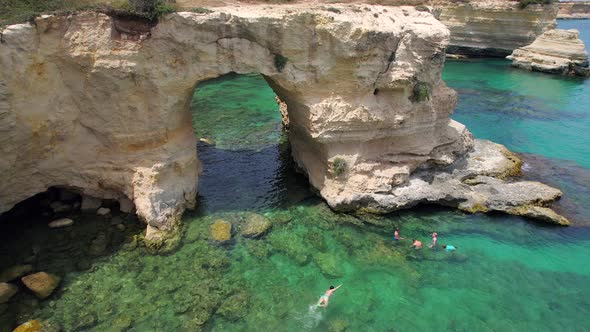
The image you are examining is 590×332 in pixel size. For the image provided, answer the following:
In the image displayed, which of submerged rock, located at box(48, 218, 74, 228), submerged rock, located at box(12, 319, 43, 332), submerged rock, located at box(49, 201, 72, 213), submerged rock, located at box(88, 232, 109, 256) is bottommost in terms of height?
submerged rock, located at box(12, 319, 43, 332)

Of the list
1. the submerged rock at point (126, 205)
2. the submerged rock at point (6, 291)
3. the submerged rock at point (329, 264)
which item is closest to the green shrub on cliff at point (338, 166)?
the submerged rock at point (329, 264)

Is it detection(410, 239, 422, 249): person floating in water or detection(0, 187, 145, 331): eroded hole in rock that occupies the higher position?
detection(0, 187, 145, 331): eroded hole in rock

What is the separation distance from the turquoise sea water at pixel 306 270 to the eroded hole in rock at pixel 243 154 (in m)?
0.11

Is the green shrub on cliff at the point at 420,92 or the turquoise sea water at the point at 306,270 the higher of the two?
the green shrub on cliff at the point at 420,92

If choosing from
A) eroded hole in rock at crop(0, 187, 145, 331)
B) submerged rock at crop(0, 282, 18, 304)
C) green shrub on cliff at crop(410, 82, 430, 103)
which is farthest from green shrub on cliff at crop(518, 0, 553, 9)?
submerged rock at crop(0, 282, 18, 304)

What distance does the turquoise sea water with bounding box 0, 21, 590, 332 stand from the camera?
38.3 feet

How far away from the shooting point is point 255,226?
1521cm

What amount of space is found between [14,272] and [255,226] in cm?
806

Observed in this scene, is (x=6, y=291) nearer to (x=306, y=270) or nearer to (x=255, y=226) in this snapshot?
(x=255, y=226)

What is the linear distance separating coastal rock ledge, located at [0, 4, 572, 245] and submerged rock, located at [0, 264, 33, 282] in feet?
7.79

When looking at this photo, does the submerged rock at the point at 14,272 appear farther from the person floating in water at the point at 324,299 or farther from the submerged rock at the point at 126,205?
the person floating in water at the point at 324,299

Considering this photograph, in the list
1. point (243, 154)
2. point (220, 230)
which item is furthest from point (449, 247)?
point (243, 154)

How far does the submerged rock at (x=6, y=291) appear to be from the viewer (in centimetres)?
1158

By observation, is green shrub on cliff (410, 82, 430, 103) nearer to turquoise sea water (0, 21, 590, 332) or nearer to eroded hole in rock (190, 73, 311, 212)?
turquoise sea water (0, 21, 590, 332)
